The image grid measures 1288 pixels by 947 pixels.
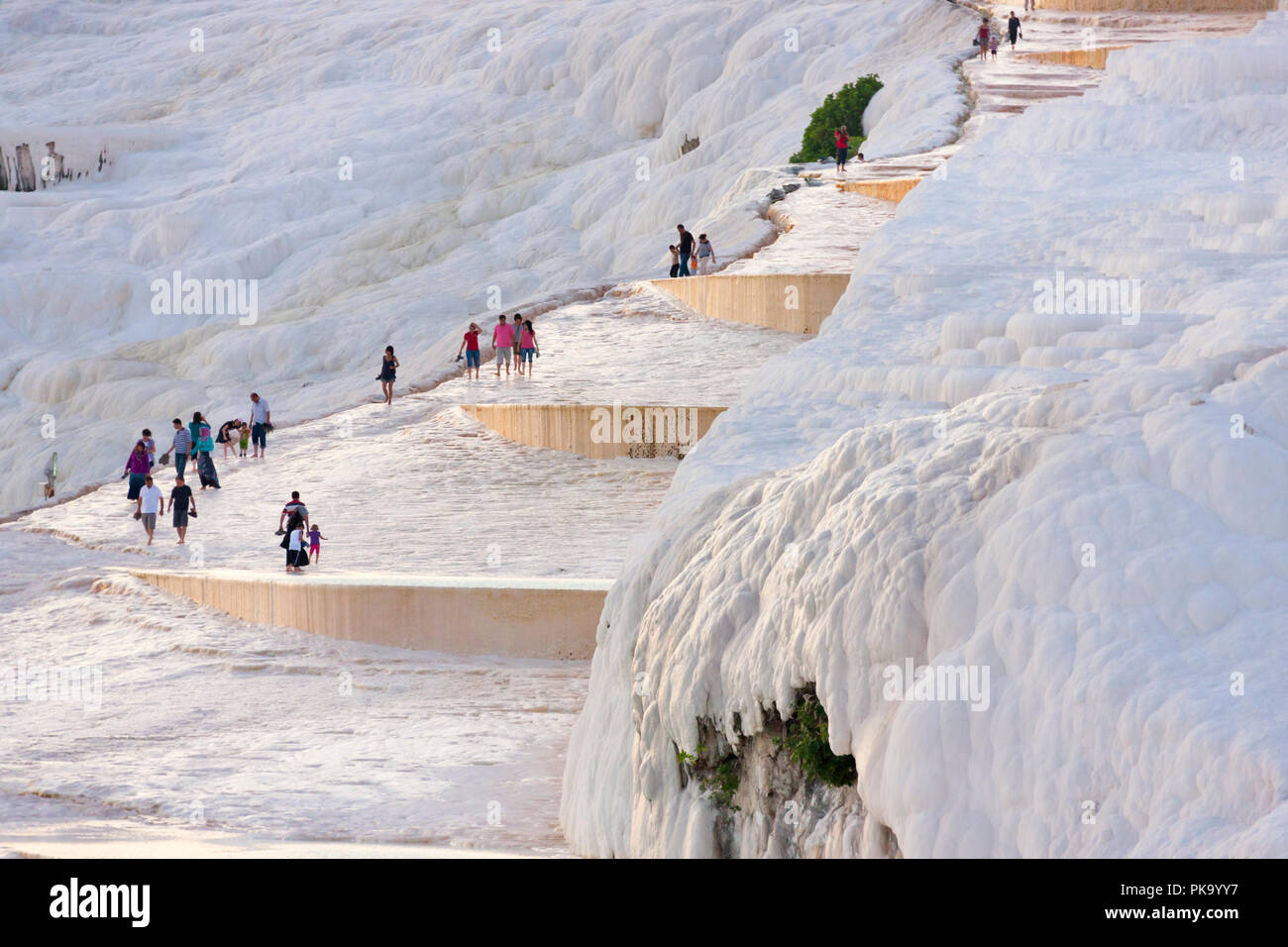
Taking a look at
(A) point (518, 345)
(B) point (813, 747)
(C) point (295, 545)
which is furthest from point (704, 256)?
(B) point (813, 747)

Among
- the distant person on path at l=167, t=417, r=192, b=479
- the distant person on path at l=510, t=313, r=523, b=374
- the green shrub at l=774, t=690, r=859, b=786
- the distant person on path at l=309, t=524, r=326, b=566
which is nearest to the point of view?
the green shrub at l=774, t=690, r=859, b=786

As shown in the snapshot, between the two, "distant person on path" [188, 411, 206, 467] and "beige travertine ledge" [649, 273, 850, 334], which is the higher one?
"beige travertine ledge" [649, 273, 850, 334]

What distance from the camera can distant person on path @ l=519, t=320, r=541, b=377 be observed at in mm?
21531

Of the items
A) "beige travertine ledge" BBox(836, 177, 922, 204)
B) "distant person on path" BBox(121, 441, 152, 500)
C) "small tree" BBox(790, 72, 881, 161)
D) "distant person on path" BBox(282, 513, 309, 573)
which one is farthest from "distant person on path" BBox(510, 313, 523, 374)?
"small tree" BBox(790, 72, 881, 161)

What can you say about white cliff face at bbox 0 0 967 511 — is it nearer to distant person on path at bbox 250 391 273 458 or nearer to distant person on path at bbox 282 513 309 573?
Result: distant person on path at bbox 250 391 273 458

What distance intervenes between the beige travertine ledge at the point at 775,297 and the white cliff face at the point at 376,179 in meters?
3.11

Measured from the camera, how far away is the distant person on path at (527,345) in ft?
70.6

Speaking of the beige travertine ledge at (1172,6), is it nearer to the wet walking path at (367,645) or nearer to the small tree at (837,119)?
the small tree at (837,119)

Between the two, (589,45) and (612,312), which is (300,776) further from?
(589,45)

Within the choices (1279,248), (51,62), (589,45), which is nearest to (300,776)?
(1279,248)

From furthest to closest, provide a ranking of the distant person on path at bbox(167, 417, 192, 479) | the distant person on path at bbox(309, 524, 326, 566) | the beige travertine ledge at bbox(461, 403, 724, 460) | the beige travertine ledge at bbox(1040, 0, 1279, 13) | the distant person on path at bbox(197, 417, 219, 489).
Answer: the beige travertine ledge at bbox(1040, 0, 1279, 13) < the distant person on path at bbox(197, 417, 219, 489) < the distant person on path at bbox(167, 417, 192, 479) < the beige travertine ledge at bbox(461, 403, 724, 460) < the distant person on path at bbox(309, 524, 326, 566)

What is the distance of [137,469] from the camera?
1859cm

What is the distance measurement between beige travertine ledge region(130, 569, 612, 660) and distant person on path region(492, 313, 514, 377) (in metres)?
7.09

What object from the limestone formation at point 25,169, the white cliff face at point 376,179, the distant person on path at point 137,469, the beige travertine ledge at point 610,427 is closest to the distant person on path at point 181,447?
the distant person on path at point 137,469
